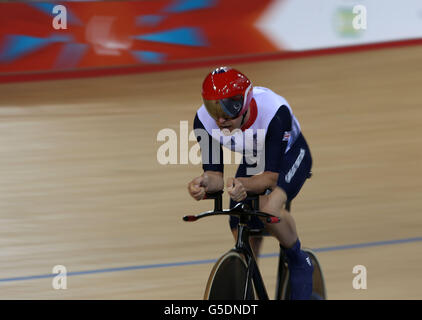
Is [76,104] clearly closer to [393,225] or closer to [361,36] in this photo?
[361,36]

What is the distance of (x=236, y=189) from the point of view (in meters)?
2.61

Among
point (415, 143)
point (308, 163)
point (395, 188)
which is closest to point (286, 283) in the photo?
point (308, 163)

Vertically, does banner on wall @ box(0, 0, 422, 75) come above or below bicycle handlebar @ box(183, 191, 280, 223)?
above

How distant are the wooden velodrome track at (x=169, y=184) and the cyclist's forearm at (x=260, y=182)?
1285mm

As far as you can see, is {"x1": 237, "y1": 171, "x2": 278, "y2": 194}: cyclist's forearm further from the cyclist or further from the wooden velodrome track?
the wooden velodrome track

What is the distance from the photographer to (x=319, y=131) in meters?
6.65

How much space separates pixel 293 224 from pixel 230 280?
334mm

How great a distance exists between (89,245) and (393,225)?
186cm

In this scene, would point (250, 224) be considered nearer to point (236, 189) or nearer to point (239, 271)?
point (239, 271)

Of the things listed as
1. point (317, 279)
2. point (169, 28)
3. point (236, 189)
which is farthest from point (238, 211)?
point (169, 28)

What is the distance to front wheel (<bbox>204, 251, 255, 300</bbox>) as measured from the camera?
281 centimetres

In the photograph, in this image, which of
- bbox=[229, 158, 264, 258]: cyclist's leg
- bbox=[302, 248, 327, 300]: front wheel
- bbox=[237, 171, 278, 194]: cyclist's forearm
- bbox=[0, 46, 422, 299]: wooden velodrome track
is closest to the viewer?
bbox=[237, 171, 278, 194]: cyclist's forearm

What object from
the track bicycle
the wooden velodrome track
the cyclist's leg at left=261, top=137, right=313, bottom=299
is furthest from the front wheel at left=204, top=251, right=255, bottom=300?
the wooden velodrome track

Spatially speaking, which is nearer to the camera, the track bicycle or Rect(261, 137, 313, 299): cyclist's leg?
the track bicycle
